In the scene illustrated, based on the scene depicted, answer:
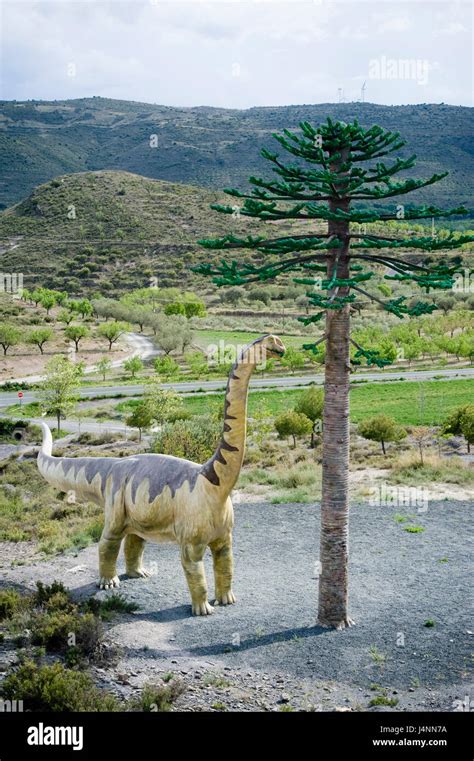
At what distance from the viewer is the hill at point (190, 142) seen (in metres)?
124

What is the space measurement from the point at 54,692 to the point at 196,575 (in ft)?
11.4

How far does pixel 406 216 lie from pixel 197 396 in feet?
90.6

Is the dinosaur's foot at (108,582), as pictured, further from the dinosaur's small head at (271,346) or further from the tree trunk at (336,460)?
the dinosaur's small head at (271,346)

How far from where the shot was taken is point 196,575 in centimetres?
1159

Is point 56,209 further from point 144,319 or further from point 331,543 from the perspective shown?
point 331,543

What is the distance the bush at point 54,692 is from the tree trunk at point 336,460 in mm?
3694

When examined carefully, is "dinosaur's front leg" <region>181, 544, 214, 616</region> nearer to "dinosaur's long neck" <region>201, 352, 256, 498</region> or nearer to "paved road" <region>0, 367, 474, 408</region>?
"dinosaur's long neck" <region>201, 352, 256, 498</region>

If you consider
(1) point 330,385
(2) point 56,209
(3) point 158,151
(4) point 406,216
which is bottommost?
(1) point 330,385

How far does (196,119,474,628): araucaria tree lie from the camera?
10469 mm

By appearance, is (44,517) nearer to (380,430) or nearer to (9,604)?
(9,604)

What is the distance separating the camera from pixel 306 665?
397 inches

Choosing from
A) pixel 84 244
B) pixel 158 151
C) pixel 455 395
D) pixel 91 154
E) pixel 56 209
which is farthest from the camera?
pixel 91 154

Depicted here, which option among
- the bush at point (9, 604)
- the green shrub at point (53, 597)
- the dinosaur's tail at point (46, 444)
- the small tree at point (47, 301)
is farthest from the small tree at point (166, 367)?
the bush at point (9, 604)

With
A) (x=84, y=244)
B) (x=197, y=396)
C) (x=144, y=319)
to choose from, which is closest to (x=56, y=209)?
(x=84, y=244)
